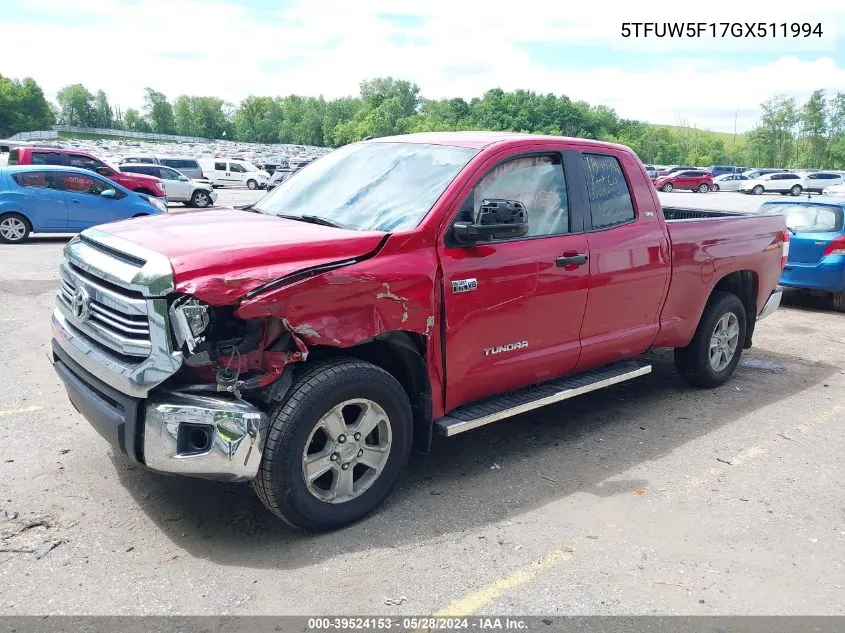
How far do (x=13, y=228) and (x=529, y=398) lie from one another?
41.5 feet

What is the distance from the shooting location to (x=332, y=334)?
3.44m

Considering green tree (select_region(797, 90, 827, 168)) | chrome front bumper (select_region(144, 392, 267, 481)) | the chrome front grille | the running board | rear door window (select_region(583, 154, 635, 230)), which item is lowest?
the running board

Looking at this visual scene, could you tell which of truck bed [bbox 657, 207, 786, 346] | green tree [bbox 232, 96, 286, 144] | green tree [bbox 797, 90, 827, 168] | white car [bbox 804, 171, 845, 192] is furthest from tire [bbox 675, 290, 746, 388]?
green tree [bbox 232, 96, 286, 144]

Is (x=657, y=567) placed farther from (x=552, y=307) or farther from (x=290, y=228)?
(x=290, y=228)

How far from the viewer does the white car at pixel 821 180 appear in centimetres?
4862

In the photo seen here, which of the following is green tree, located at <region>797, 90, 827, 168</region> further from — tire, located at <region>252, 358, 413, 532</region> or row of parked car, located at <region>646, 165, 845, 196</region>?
tire, located at <region>252, 358, 413, 532</region>

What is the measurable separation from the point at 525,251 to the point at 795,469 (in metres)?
2.26

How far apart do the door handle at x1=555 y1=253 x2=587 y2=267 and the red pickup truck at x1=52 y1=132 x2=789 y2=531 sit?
2cm

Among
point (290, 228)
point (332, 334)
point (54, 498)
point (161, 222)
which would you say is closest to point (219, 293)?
point (332, 334)

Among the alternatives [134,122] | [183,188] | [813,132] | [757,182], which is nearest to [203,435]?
[183,188]

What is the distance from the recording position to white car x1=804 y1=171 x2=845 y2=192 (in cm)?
4862

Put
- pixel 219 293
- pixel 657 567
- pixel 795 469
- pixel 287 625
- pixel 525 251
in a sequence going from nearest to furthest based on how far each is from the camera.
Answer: pixel 287 625 → pixel 219 293 → pixel 657 567 → pixel 525 251 → pixel 795 469

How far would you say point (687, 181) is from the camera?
48625 mm

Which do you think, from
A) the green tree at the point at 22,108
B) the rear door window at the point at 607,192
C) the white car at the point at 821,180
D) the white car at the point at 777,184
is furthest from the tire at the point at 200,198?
the green tree at the point at 22,108
